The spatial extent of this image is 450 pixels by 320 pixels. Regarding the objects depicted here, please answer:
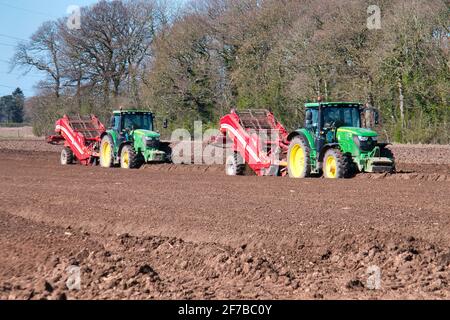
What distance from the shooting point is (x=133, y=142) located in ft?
78.8

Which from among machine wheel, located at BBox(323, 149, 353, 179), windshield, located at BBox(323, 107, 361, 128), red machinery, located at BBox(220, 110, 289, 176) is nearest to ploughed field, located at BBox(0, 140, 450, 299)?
machine wheel, located at BBox(323, 149, 353, 179)

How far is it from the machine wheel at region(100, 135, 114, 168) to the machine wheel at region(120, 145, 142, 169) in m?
0.53

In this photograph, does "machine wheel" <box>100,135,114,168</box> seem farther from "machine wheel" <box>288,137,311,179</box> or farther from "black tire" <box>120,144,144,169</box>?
"machine wheel" <box>288,137,311,179</box>

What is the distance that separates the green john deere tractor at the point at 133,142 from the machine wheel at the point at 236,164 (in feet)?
10.8

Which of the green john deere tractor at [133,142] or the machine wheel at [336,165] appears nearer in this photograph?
the machine wheel at [336,165]

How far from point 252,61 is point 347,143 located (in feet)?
Answer: 64.3

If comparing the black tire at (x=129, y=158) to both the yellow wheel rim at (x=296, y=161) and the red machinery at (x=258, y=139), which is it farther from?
the yellow wheel rim at (x=296, y=161)

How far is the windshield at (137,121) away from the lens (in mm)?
24297

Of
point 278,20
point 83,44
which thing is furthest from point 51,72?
point 278,20

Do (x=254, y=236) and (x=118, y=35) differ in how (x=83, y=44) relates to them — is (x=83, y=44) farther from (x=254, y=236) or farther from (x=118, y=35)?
(x=254, y=236)

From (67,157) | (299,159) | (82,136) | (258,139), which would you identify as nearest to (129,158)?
(82,136)

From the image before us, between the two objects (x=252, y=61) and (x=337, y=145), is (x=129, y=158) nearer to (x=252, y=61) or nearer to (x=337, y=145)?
(x=337, y=145)

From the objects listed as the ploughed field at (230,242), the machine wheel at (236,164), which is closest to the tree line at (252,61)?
the machine wheel at (236,164)

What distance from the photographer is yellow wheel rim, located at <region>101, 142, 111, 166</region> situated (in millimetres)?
24766
